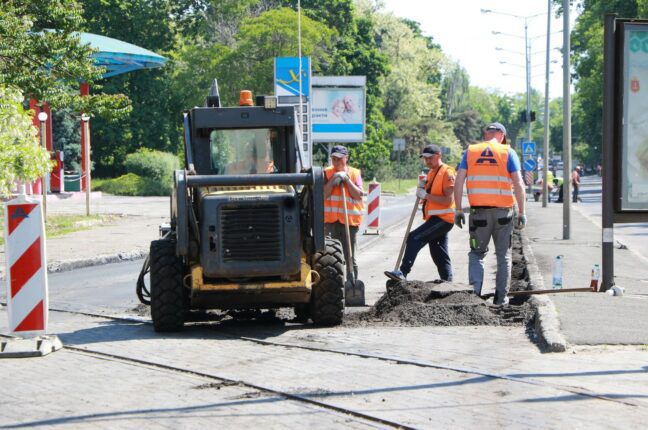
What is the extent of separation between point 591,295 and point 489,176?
5.40 ft

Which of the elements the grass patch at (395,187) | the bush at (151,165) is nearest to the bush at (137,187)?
the bush at (151,165)

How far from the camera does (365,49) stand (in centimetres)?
7681

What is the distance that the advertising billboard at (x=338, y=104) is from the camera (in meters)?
45.9

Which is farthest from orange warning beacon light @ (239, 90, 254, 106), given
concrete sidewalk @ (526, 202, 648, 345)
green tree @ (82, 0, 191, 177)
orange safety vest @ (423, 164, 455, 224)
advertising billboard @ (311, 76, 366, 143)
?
green tree @ (82, 0, 191, 177)

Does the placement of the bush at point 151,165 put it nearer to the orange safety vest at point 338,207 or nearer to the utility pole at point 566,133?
the utility pole at point 566,133

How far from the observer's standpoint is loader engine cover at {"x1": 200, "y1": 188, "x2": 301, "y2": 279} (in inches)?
428

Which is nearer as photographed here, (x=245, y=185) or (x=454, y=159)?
(x=245, y=185)

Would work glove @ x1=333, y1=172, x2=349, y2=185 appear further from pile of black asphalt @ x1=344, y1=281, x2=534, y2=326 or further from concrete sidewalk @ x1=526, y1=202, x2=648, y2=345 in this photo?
concrete sidewalk @ x1=526, y1=202, x2=648, y2=345

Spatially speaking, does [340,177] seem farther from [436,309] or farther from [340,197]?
[436,309]

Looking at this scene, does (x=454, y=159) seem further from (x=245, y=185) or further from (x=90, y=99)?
(x=245, y=185)

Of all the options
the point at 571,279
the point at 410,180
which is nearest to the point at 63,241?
the point at 571,279

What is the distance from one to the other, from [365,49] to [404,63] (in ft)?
85.6

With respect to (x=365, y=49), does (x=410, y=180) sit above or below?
below

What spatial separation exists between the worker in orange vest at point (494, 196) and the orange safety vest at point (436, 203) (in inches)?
32.2
